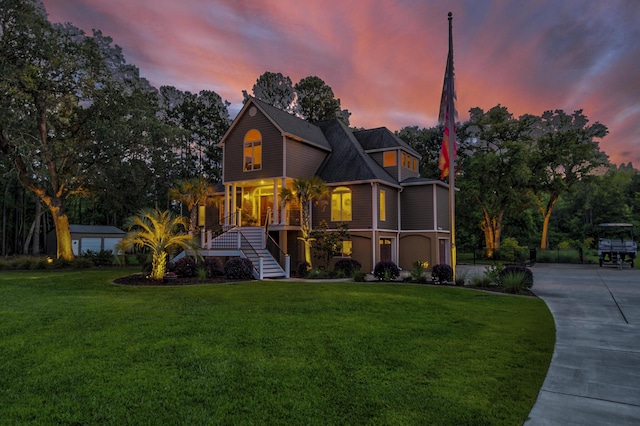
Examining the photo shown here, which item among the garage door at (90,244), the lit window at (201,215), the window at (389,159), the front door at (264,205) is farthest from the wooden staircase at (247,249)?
the garage door at (90,244)

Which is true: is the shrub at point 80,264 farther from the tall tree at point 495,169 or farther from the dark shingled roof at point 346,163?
the tall tree at point 495,169

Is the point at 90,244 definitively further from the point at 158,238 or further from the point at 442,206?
the point at 442,206

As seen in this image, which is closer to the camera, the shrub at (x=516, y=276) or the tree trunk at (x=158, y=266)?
the shrub at (x=516, y=276)

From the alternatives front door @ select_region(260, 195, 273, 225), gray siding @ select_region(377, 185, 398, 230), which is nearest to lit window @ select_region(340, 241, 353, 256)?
gray siding @ select_region(377, 185, 398, 230)

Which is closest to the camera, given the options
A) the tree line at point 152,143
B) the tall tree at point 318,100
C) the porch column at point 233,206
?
the porch column at point 233,206

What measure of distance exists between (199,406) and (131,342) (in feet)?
9.48

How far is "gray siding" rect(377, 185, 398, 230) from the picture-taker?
22.6 meters

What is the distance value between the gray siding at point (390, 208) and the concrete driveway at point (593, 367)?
40.1 ft

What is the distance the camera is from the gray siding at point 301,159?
2277cm

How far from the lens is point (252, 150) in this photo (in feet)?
78.5

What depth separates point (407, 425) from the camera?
11.5 feet

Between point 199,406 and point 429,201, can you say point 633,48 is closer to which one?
point 429,201

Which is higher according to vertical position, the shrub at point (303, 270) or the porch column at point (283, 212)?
the porch column at point (283, 212)

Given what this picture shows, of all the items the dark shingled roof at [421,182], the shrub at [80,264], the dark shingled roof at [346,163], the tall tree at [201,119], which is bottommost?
the shrub at [80,264]
